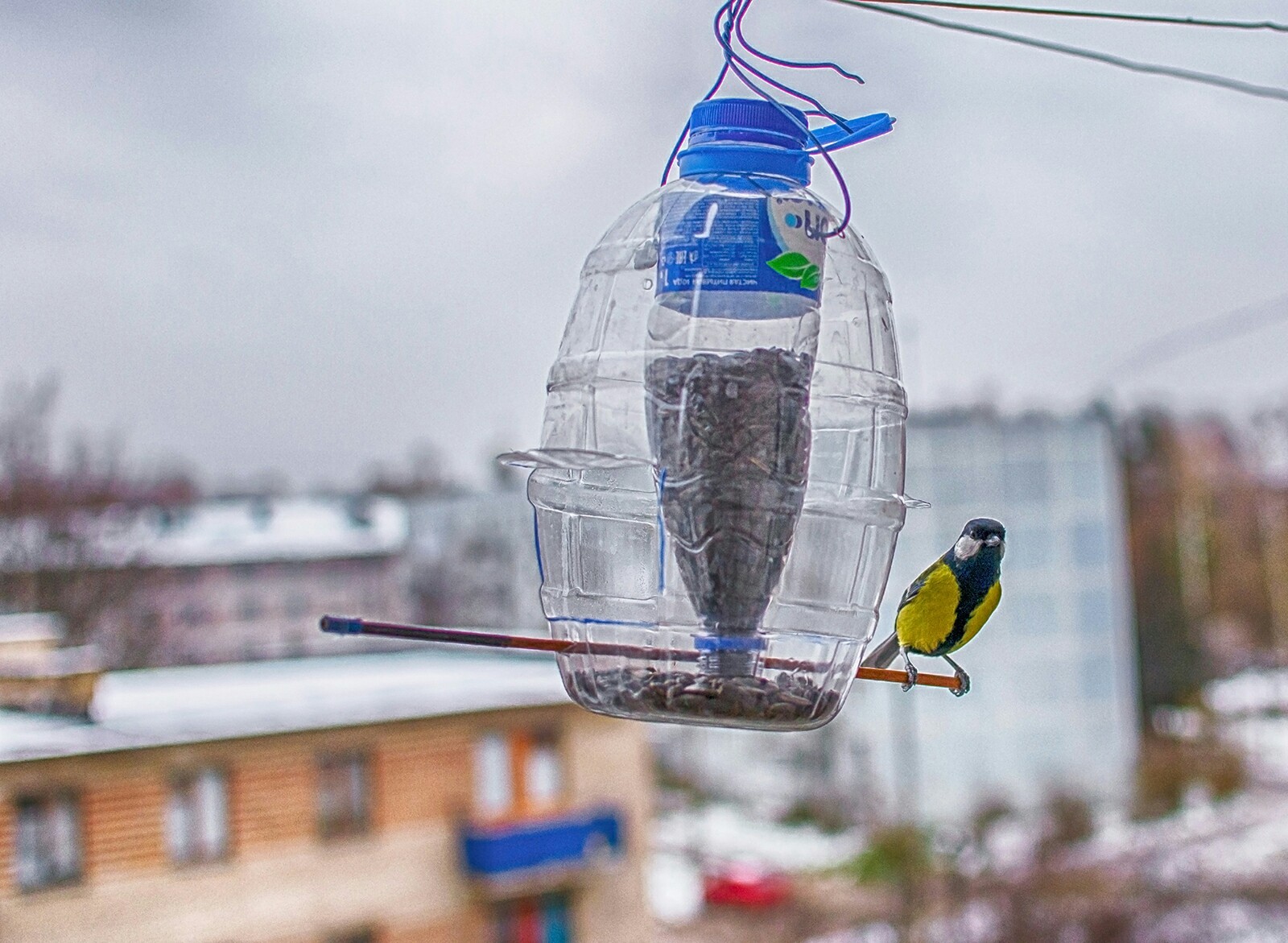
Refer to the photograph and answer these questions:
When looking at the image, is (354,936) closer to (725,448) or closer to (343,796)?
(343,796)

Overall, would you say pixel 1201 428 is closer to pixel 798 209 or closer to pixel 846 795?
pixel 846 795

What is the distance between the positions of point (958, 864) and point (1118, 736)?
5.82 metres

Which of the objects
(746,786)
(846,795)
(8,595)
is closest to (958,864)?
(846,795)

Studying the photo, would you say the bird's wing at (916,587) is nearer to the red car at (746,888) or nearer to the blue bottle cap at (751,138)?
the blue bottle cap at (751,138)

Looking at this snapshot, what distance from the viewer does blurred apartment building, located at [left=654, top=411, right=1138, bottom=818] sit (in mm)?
14820

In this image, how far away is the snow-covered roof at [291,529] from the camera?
19797 mm

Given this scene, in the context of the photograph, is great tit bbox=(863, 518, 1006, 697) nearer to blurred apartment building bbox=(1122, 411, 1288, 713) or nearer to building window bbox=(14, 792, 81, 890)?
building window bbox=(14, 792, 81, 890)

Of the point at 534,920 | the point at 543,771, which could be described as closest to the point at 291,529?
the point at 543,771

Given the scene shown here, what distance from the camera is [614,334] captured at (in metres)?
1.54

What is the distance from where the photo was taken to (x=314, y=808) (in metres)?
7.97

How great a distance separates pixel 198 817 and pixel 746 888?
610cm

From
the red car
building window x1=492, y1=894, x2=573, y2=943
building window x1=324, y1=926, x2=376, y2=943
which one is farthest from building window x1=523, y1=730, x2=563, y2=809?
the red car

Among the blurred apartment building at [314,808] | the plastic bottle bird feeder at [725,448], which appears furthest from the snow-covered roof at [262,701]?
the plastic bottle bird feeder at [725,448]

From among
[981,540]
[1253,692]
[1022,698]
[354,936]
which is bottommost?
[1253,692]
